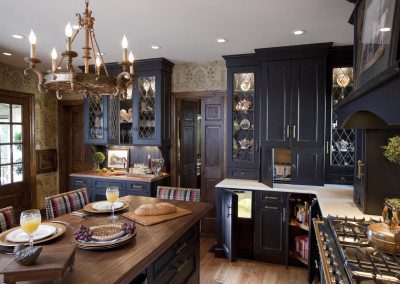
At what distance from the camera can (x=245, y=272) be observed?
11.0 feet

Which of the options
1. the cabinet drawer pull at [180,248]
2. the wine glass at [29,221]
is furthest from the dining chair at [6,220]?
the cabinet drawer pull at [180,248]

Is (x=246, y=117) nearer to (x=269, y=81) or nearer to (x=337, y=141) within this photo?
(x=269, y=81)

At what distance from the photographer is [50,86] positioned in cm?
188

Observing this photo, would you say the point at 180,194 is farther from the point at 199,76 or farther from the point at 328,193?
the point at 199,76

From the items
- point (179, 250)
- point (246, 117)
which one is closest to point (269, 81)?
point (246, 117)

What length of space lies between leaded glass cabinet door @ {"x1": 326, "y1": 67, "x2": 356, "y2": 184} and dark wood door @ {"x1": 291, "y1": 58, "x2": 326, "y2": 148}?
18cm

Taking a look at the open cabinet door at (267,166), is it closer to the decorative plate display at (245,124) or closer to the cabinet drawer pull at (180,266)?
the decorative plate display at (245,124)

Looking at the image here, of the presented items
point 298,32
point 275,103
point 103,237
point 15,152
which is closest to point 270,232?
point 275,103

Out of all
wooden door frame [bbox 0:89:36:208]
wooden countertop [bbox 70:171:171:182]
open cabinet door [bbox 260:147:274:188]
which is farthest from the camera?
wooden door frame [bbox 0:89:36:208]

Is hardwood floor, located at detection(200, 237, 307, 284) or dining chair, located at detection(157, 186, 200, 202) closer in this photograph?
dining chair, located at detection(157, 186, 200, 202)

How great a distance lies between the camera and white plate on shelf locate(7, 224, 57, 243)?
5.34 ft

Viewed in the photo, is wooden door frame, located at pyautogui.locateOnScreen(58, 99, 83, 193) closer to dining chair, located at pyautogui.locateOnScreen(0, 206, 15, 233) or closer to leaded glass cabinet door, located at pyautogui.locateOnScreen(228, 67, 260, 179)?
leaded glass cabinet door, located at pyautogui.locateOnScreen(228, 67, 260, 179)

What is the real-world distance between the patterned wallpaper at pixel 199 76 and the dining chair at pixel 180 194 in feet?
6.64

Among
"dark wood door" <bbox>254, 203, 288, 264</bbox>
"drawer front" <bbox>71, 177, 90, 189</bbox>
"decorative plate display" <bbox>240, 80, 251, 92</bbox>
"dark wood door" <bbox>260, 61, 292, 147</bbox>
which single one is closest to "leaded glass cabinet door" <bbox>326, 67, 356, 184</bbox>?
"dark wood door" <bbox>260, 61, 292, 147</bbox>
